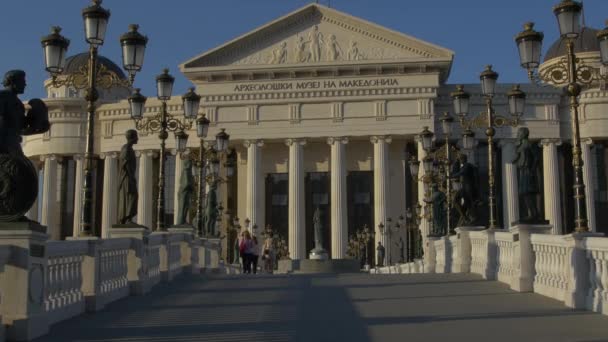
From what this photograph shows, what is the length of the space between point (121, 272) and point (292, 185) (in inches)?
1756

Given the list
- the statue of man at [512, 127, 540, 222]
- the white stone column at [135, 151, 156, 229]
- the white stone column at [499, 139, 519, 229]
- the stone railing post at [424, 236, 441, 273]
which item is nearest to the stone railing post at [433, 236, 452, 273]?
the stone railing post at [424, 236, 441, 273]

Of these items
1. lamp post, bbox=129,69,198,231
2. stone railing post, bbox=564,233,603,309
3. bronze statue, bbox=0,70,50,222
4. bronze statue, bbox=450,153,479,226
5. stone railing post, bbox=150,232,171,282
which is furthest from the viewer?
bronze statue, bbox=450,153,479,226

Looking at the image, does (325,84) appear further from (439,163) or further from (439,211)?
(439,211)

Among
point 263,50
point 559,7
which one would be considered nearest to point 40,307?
point 559,7

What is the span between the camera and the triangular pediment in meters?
60.7

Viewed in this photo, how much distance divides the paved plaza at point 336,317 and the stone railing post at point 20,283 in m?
0.30

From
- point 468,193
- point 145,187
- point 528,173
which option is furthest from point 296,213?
point 528,173

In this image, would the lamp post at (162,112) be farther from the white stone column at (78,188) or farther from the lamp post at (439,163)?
the white stone column at (78,188)

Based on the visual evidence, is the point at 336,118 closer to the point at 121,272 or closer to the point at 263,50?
the point at 263,50

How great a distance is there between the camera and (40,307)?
374 inches

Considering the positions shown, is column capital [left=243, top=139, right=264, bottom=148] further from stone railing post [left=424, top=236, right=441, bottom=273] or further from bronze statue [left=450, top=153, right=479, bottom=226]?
bronze statue [left=450, top=153, right=479, bottom=226]

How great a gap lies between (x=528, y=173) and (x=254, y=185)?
45.1m

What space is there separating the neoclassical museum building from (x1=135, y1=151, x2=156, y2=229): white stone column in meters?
0.10

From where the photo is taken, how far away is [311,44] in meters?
61.6
